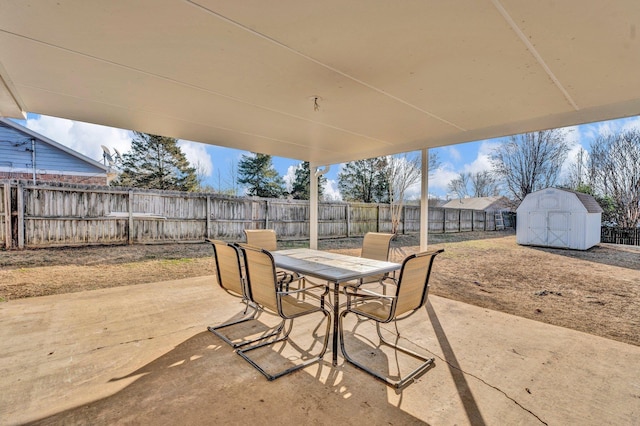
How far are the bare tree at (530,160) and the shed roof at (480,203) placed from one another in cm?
801

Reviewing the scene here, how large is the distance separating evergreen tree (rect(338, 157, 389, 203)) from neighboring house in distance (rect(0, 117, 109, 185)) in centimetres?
1175

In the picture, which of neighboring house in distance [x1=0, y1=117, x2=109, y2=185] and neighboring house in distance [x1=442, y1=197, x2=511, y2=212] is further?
neighboring house in distance [x1=442, y1=197, x2=511, y2=212]

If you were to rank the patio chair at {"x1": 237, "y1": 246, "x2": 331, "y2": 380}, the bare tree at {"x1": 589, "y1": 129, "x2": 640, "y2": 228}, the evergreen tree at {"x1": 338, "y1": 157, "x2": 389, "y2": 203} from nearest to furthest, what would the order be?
1. the patio chair at {"x1": 237, "y1": 246, "x2": 331, "y2": 380}
2. the bare tree at {"x1": 589, "y1": 129, "x2": 640, "y2": 228}
3. the evergreen tree at {"x1": 338, "y1": 157, "x2": 389, "y2": 203}

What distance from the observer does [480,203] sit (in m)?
22.8

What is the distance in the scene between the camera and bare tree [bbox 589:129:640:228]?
7.26 metres

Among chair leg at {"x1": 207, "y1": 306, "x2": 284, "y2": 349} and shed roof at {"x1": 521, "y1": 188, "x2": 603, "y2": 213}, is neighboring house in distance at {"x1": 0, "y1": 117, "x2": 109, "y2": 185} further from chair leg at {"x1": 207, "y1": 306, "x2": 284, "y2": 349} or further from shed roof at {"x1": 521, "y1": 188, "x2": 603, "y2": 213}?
shed roof at {"x1": 521, "y1": 188, "x2": 603, "y2": 213}

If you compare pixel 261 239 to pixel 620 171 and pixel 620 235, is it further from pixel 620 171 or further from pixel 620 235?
pixel 620 235

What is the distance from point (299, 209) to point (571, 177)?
371 inches

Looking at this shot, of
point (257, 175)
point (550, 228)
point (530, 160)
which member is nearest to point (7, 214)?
point (257, 175)

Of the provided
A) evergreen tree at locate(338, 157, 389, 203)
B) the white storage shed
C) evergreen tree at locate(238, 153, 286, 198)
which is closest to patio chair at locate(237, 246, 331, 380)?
the white storage shed

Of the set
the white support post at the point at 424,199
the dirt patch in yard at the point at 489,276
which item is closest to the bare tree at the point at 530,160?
the dirt patch in yard at the point at 489,276

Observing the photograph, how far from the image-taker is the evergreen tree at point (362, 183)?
1653cm

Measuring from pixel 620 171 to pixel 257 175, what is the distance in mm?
15021

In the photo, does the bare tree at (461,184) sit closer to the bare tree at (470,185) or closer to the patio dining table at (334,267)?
the bare tree at (470,185)
